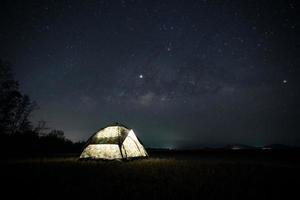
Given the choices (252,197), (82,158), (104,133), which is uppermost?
(104,133)

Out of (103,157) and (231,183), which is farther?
(103,157)

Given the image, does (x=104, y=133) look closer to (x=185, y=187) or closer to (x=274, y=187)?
(x=185, y=187)

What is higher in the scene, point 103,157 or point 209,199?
point 103,157

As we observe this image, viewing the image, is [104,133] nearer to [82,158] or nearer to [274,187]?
[82,158]

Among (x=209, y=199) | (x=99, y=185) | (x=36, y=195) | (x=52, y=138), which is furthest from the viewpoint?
(x=52, y=138)

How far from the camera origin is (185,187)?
22.7ft

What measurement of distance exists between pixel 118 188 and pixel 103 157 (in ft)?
29.2

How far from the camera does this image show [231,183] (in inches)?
298

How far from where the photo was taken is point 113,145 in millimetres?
15781

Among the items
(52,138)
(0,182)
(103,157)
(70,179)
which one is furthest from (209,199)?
(52,138)

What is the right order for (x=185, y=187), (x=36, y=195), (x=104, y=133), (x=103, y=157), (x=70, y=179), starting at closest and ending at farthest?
(x=36, y=195) < (x=185, y=187) < (x=70, y=179) < (x=103, y=157) < (x=104, y=133)

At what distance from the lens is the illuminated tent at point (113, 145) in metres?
15.7

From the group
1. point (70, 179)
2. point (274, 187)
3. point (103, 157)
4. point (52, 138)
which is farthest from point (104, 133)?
point (52, 138)

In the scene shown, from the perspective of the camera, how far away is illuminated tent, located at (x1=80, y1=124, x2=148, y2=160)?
51.4 ft
